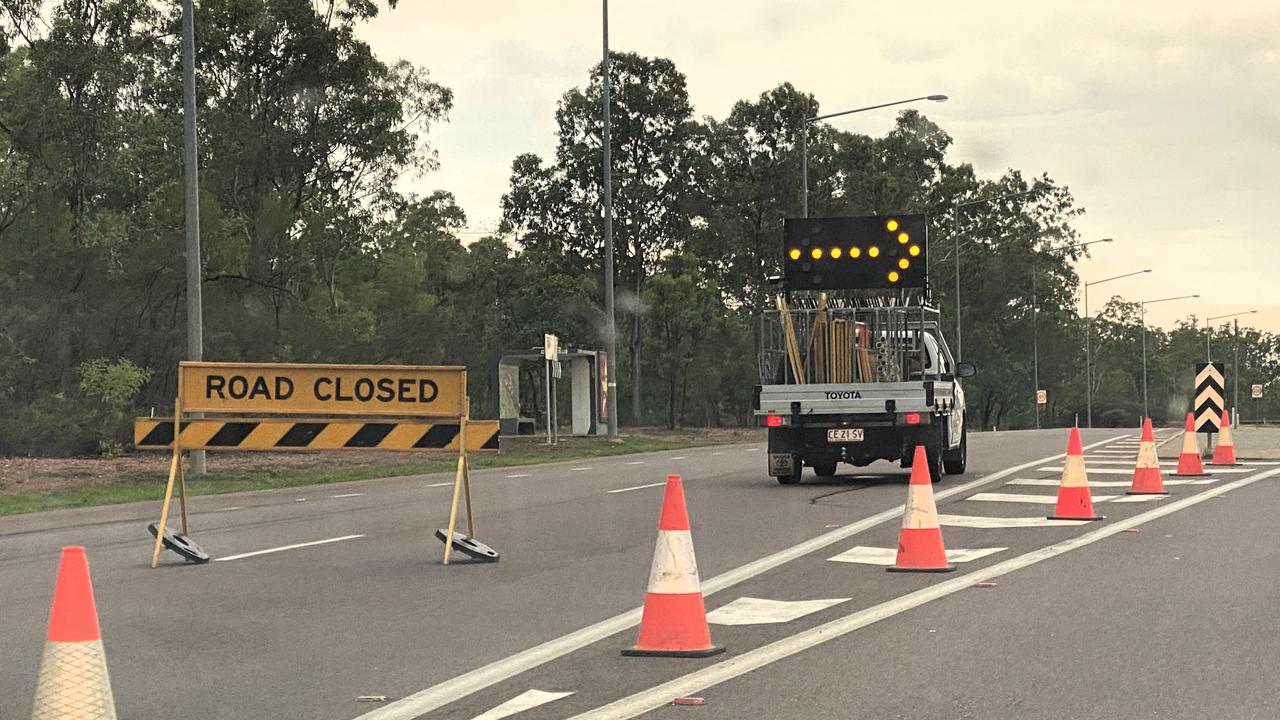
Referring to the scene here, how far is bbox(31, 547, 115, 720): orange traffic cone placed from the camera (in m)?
5.58

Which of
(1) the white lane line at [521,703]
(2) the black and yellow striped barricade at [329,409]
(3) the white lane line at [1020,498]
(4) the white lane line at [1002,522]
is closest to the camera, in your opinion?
(1) the white lane line at [521,703]

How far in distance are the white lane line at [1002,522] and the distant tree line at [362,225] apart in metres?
22.1

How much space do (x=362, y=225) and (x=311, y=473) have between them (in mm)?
21821

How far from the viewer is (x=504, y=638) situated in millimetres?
8625

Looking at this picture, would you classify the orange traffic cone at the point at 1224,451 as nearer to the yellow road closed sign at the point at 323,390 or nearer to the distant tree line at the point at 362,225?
the yellow road closed sign at the point at 323,390

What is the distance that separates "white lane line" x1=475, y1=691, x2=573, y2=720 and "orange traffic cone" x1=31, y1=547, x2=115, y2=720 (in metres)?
1.55

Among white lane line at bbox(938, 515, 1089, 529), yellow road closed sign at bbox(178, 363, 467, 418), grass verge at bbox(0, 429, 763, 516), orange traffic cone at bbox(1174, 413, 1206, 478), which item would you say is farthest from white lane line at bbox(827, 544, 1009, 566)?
grass verge at bbox(0, 429, 763, 516)

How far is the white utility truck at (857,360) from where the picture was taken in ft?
66.5

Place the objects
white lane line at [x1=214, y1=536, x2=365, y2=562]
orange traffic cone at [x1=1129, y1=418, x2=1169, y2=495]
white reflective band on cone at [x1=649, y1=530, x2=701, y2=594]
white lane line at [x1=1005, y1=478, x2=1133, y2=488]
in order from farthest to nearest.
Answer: white lane line at [x1=1005, y1=478, x2=1133, y2=488] → orange traffic cone at [x1=1129, y1=418, x2=1169, y2=495] → white lane line at [x1=214, y1=536, x2=365, y2=562] → white reflective band on cone at [x1=649, y1=530, x2=701, y2=594]

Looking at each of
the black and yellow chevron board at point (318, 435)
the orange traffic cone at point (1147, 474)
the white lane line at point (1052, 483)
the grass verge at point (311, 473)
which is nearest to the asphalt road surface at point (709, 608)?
the orange traffic cone at point (1147, 474)

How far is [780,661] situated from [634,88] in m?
53.2

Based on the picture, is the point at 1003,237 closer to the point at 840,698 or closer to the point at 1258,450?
the point at 1258,450

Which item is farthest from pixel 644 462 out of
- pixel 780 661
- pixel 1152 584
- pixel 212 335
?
pixel 780 661

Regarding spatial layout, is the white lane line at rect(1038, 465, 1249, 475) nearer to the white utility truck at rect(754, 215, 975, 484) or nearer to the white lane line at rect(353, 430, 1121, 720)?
the white utility truck at rect(754, 215, 975, 484)
